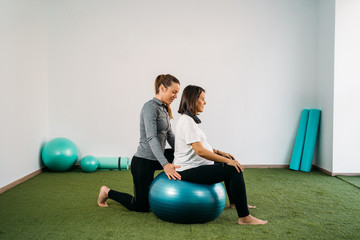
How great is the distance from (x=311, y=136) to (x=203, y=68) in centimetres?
189

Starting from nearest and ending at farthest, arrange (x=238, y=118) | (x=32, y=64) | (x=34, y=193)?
1. (x=34, y=193)
2. (x=32, y=64)
3. (x=238, y=118)

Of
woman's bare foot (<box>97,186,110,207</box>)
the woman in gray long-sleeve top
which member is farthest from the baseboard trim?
the woman in gray long-sleeve top

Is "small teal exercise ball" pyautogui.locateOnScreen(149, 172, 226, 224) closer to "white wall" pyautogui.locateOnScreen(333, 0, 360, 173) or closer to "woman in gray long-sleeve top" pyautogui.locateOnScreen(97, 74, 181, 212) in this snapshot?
"woman in gray long-sleeve top" pyautogui.locateOnScreen(97, 74, 181, 212)

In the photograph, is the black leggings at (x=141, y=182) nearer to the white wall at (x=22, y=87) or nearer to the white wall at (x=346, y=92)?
the white wall at (x=22, y=87)

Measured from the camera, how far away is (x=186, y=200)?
2.18 m

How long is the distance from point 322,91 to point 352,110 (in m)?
0.51

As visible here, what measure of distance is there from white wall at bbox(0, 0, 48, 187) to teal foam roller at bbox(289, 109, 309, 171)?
3680 millimetres

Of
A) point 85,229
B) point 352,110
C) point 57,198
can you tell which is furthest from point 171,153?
point 352,110

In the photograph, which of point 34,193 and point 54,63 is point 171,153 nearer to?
point 34,193

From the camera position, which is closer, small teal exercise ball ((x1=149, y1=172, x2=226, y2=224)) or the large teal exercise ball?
small teal exercise ball ((x1=149, y1=172, x2=226, y2=224))

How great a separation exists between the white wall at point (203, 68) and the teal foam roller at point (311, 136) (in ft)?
0.84

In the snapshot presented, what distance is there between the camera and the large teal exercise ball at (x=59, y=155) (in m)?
4.27

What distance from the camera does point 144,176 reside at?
2559mm

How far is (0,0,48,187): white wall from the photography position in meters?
3.45
